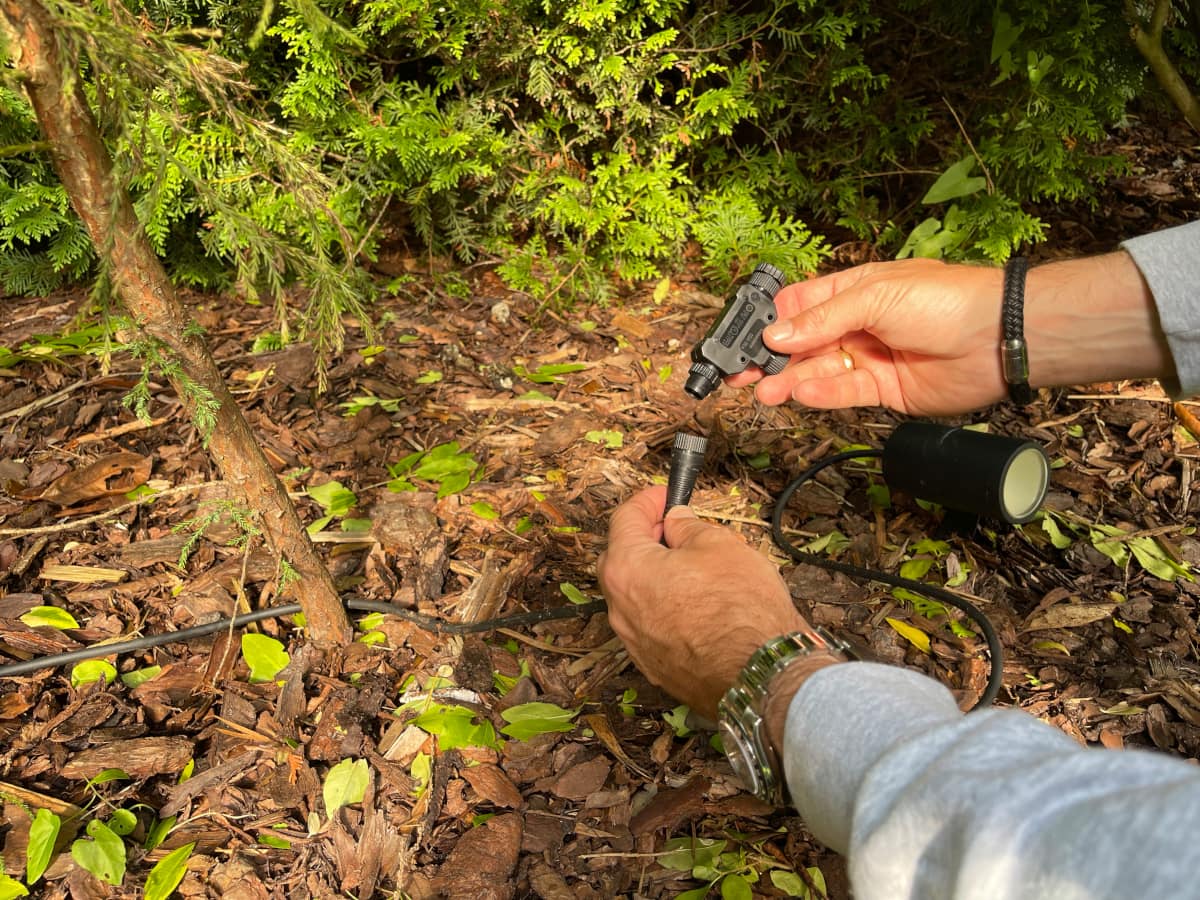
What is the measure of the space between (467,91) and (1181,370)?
103 inches

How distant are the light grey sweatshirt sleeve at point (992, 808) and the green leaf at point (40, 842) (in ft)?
4.64

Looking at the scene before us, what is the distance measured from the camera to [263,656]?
75.4 inches

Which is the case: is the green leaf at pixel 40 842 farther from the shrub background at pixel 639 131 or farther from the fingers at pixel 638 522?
the shrub background at pixel 639 131

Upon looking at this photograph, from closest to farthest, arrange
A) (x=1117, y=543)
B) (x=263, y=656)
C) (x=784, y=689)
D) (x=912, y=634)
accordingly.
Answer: (x=784, y=689) → (x=263, y=656) → (x=912, y=634) → (x=1117, y=543)

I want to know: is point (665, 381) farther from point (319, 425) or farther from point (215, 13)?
point (215, 13)

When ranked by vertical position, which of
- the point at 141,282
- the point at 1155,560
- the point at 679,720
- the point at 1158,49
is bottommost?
the point at 1155,560

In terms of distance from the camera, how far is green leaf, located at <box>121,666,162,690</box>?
6.15ft

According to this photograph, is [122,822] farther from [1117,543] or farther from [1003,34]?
[1003,34]

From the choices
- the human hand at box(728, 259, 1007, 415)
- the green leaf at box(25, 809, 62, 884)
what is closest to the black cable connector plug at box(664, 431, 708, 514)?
the human hand at box(728, 259, 1007, 415)

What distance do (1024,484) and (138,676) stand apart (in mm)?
2194

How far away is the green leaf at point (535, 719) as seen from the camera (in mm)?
1798

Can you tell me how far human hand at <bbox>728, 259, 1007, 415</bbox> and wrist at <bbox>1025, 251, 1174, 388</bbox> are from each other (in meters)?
0.08

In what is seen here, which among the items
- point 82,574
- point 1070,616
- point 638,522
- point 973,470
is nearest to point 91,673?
point 82,574

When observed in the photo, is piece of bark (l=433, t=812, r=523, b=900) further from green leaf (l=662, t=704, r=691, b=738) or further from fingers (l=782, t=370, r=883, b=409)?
fingers (l=782, t=370, r=883, b=409)
